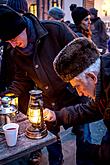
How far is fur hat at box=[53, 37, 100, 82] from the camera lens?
1.77m

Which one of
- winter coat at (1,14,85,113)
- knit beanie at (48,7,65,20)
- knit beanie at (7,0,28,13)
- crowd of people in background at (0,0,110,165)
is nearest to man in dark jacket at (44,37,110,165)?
crowd of people in background at (0,0,110,165)

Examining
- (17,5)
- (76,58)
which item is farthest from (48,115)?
(17,5)

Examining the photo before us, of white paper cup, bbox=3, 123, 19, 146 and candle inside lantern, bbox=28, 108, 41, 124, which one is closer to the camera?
white paper cup, bbox=3, 123, 19, 146

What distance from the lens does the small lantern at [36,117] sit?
2172mm

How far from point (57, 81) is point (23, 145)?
2.84ft

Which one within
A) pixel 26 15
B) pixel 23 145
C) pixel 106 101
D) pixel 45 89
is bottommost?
pixel 23 145

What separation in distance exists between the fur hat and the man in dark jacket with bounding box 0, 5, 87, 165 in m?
0.76

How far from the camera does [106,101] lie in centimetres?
182

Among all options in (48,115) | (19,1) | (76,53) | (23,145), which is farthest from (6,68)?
(76,53)

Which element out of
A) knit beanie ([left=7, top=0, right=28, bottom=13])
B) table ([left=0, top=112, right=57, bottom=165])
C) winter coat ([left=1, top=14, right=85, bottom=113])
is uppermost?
knit beanie ([left=7, top=0, right=28, bottom=13])

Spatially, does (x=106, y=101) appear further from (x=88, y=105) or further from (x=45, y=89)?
(x=45, y=89)

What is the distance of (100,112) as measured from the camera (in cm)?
215

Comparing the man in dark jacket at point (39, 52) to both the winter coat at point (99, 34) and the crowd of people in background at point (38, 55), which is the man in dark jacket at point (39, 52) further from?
the winter coat at point (99, 34)

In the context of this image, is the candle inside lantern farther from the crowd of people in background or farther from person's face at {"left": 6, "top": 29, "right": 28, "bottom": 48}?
person's face at {"left": 6, "top": 29, "right": 28, "bottom": 48}
